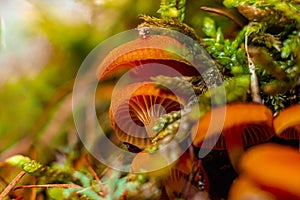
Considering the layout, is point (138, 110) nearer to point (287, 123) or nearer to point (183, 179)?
point (183, 179)

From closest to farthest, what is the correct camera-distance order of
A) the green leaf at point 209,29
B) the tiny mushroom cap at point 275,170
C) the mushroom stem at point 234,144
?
the tiny mushroom cap at point 275,170 → the mushroom stem at point 234,144 → the green leaf at point 209,29

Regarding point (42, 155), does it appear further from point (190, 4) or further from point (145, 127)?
point (190, 4)

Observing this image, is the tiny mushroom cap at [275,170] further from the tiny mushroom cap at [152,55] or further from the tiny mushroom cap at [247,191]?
the tiny mushroom cap at [152,55]

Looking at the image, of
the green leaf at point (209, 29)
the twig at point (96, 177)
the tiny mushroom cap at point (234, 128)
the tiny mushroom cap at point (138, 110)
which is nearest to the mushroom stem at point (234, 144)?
the tiny mushroom cap at point (234, 128)

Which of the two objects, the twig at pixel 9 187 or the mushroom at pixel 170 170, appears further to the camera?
the twig at pixel 9 187

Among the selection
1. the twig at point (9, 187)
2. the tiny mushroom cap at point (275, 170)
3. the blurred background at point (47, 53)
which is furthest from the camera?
the blurred background at point (47, 53)

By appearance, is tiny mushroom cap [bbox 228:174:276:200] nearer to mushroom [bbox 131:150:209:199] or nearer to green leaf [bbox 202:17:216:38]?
mushroom [bbox 131:150:209:199]

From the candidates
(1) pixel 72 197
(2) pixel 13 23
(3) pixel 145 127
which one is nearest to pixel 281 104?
(3) pixel 145 127
